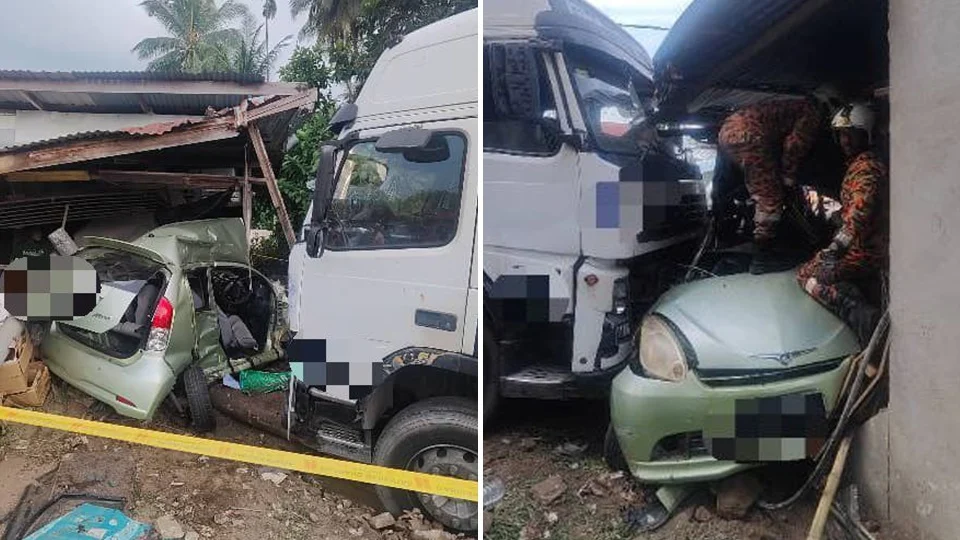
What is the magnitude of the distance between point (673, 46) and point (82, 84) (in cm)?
245

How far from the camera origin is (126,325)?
237cm

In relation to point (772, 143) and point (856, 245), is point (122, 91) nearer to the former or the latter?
point (772, 143)

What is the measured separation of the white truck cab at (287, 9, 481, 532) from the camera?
150 centimetres

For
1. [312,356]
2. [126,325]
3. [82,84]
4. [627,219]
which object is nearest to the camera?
[627,219]

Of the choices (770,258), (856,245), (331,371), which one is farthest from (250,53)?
(856,245)

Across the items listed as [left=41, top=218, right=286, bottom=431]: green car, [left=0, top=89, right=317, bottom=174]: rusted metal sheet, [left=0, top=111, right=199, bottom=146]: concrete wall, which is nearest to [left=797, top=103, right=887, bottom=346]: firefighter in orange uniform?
[left=41, top=218, right=286, bottom=431]: green car

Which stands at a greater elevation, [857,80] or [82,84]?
[82,84]

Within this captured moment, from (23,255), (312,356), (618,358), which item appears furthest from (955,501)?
(23,255)

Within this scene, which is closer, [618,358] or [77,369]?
[618,358]

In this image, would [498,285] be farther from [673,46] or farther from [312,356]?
[312,356]

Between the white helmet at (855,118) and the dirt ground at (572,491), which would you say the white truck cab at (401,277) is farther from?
the white helmet at (855,118)

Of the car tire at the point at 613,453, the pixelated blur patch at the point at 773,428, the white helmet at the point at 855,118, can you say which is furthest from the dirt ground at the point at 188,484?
the white helmet at the point at 855,118

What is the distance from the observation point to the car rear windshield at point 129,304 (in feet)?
7.74

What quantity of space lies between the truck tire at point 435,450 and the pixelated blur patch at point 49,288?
1316mm
